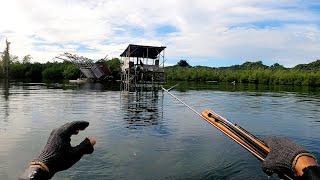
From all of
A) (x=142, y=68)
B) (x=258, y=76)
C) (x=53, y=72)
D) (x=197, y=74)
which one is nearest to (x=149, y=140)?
(x=142, y=68)

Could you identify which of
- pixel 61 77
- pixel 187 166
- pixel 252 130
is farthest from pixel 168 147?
pixel 61 77

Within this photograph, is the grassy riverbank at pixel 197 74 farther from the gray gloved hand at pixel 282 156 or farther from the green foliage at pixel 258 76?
the gray gloved hand at pixel 282 156

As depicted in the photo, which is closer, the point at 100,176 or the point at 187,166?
the point at 100,176

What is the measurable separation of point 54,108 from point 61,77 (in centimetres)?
10515

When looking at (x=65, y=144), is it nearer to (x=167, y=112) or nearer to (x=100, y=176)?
(x=100, y=176)

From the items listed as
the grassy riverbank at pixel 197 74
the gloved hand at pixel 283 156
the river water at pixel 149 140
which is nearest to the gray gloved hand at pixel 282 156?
the gloved hand at pixel 283 156

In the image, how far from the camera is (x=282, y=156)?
2.83 m

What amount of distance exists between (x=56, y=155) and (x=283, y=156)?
1536 mm

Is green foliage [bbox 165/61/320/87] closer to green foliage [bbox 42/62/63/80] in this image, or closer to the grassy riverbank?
the grassy riverbank

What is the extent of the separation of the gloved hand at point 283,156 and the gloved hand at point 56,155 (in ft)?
4.38

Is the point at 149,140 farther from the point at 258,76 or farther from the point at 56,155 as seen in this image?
the point at 258,76

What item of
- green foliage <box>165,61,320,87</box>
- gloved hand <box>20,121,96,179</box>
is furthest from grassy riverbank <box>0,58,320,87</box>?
gloved hand <box>20,121,96,179</box>

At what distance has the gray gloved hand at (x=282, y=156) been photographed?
277 centimetres

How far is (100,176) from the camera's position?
13062 mm
